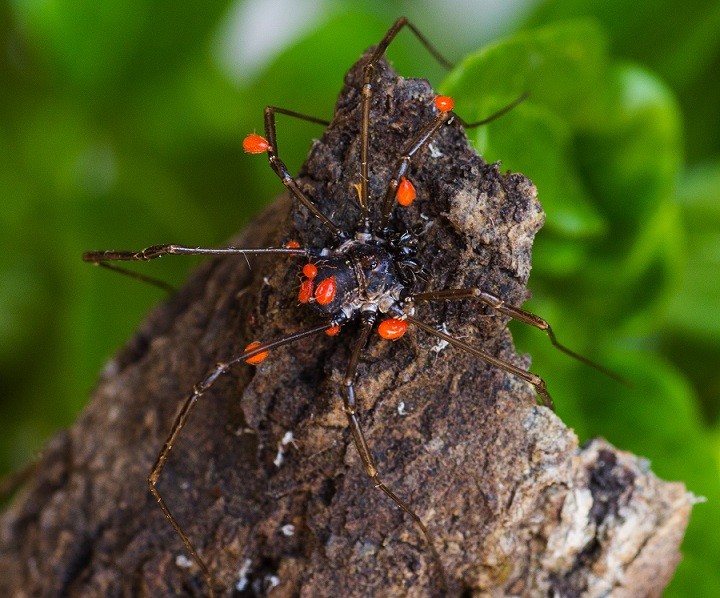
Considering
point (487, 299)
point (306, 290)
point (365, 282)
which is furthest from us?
point (365, 282)

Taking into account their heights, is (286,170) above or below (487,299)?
above

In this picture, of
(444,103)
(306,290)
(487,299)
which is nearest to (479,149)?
(444,103)

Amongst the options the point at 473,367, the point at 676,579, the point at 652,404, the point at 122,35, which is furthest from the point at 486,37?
the point at 676,579

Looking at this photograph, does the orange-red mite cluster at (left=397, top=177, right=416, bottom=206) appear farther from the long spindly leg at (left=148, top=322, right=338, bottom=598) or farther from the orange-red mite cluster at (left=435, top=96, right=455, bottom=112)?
the long spindly leg at (left=148, top=322, right=338, bottom=598)

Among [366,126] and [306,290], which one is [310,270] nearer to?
[306,290]

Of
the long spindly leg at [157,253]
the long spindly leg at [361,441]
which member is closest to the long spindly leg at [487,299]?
the long spindly leg at [361,441]

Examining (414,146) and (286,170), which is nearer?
(414,146)

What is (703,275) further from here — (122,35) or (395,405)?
(122,35)
